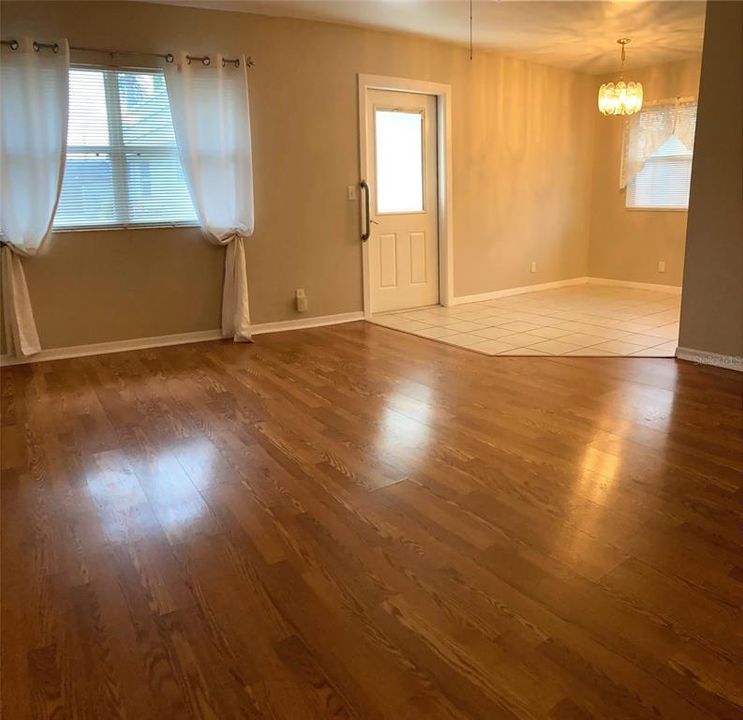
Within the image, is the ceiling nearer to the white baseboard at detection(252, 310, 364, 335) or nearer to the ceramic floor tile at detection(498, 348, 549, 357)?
the white baseboard at detection(252, 310, 364, 335)

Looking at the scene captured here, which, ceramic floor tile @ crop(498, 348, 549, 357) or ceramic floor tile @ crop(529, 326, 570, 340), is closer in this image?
ceramic floor tile @ crop(498, 348, 549, 357)

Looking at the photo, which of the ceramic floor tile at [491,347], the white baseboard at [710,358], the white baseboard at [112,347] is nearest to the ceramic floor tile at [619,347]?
the white baseboard at [710,358]

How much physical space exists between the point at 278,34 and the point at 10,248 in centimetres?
257

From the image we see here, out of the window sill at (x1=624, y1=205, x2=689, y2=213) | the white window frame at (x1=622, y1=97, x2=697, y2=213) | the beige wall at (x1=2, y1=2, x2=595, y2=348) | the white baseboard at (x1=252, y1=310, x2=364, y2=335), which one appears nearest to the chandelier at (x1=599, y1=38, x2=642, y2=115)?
the beige wall at (x1=2, y1=2, x2=595, y2=348)

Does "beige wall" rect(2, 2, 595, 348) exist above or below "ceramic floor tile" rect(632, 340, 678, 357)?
above

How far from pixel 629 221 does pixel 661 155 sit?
2.59 feet

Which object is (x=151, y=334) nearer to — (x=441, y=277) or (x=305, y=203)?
(x=305, y=203)

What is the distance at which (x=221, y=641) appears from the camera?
165 cm

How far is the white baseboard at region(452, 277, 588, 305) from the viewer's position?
666 cm

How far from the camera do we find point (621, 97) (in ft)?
18.8

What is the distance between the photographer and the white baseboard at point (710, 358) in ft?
13.4

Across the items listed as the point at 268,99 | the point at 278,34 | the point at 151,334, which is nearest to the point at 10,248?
the point at 151,334

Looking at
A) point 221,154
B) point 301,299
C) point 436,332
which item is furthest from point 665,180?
point 221,154

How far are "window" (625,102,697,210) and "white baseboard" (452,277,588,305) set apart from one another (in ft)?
3.54
